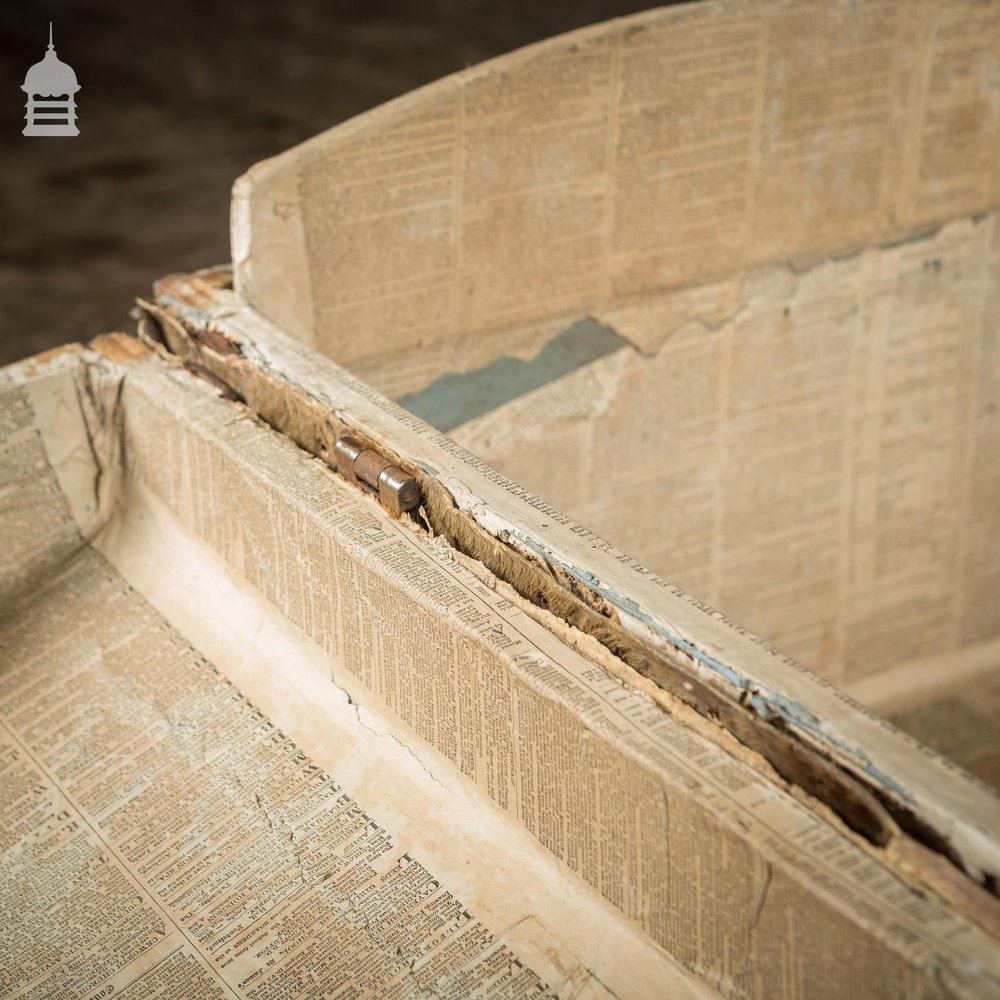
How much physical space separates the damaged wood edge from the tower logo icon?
3792 millimetres

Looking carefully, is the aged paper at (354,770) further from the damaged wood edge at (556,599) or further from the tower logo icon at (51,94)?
the tower logo icon at (51,94)

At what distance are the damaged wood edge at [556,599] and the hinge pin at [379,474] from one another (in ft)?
0.08

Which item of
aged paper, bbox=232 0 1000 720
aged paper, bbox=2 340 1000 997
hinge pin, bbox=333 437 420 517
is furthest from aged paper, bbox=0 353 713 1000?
aged paper, bbox=232 0 1000 720

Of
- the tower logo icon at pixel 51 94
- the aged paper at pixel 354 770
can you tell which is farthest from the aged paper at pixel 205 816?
the tower logo icon at pixel 51 94

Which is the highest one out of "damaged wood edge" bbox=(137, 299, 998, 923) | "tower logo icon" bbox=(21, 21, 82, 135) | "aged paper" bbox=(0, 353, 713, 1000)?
"damaged wood edge" bbox=(137, 299, 998, 923)

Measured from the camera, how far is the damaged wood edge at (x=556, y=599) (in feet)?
5.93

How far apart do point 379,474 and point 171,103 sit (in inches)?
211

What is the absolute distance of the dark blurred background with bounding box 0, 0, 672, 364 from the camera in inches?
253

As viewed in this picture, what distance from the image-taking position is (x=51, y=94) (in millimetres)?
7254

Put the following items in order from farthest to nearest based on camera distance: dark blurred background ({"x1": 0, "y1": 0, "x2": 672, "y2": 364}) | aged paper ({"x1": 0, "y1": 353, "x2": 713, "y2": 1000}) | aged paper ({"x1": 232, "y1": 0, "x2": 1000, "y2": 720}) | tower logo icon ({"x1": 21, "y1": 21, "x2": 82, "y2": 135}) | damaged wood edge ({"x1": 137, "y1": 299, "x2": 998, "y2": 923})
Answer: tower logo icon ({"x1": 21, "y1": 21, "x2": 82, "y2": 135}) → dark blurred background ({"x1": 0, "y1": 0, "x2": 672, "y2": 364}) → aged paper ({"x1": 232, "y1": 0, "x2": 1000, "y2": 720}) → aged paper ({"x1": 0, "y1": 353, "x2": 713, "y2": 1000}) → damaged wood edge ({"x1": 137, "y1": 299, "x2": 998, "y2": 923})

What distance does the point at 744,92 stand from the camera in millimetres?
3535

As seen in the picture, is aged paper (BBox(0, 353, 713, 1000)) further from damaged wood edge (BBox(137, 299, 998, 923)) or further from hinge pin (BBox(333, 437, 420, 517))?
hinge pin (BBox(333, 437, 420, 517))

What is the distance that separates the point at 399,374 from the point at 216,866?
1.40m

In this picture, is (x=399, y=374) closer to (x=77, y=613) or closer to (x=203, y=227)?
(x=77, y=613)
